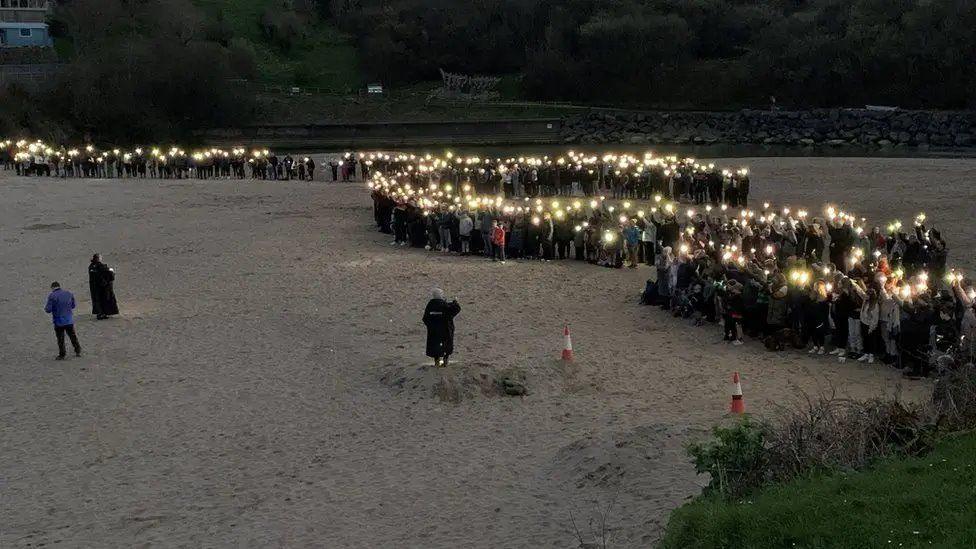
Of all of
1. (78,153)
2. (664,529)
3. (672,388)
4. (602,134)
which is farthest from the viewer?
(602,134)

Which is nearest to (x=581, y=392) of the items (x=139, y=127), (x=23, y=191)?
(x=23, y=191)

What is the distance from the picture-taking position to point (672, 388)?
16.7 meters

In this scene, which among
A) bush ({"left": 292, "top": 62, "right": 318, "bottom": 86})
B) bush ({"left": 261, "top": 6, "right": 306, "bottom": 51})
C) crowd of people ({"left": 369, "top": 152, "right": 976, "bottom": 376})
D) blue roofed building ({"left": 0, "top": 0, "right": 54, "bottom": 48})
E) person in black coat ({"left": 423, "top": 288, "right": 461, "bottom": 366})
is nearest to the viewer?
person in black coat ({"left": 423, "top": 288, "right": 461, "bottom": 366})

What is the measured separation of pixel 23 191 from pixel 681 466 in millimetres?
39938

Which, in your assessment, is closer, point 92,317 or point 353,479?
point 353,479

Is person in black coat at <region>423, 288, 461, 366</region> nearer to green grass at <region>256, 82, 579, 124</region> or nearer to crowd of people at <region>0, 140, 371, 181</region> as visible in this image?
crowd of people at <region>0, 140, 371, 181</region>

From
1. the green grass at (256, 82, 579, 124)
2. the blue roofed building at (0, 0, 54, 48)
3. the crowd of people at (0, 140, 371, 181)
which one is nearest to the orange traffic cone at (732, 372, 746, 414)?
the crowd of people at (0, 140, 371, 181)

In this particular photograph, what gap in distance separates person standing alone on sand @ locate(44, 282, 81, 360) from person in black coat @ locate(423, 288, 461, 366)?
21.5 feet

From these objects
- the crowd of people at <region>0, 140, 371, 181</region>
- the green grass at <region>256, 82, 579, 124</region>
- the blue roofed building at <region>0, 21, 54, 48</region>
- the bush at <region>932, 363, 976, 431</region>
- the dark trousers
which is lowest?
the dark trousers

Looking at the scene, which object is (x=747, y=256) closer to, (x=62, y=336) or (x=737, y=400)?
(x=737, y=400)

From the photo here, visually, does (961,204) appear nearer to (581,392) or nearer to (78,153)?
(581,392)

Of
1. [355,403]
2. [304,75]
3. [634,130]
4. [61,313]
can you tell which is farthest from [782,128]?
[355,403]

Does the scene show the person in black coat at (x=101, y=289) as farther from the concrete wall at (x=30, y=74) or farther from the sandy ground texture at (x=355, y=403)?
the concrete wall at (x=30, y=74)

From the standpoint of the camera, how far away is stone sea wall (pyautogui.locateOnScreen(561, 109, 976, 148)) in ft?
221
